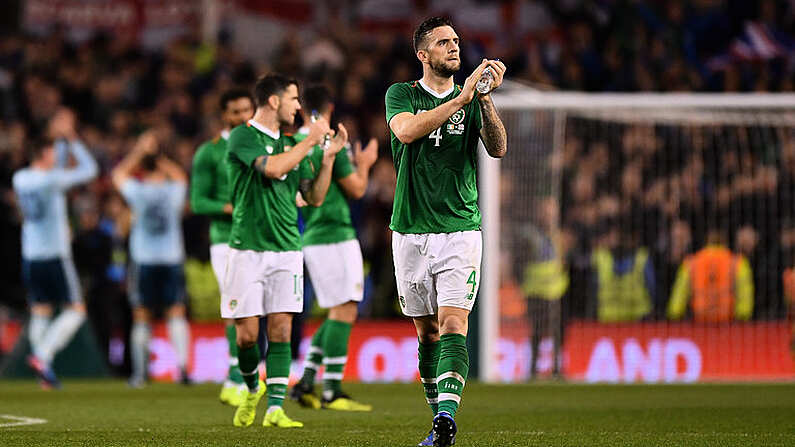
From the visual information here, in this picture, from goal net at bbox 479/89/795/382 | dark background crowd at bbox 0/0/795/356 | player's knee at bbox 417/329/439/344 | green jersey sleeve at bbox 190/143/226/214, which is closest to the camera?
player's knee at bbox 417/329/439/344

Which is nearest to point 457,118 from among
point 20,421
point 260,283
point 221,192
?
point 260,283

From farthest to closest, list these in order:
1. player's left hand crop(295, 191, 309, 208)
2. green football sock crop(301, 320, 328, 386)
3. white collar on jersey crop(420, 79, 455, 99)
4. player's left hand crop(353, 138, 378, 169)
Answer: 1. green football sock crop(301, 320, 328, 386)
2. player's left hand crop(353, 138, 378, 169)
3. player's left hand crop(295, 191, 309, 208)
4. white collar on jersey crop(420, 79, 455, 99)

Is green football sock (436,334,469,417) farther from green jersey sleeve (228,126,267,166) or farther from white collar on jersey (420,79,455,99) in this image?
green jersey sleeve (228,126,267,166)

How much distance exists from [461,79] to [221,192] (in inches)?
323

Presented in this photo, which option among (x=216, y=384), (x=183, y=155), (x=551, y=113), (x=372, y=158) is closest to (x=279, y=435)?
(x=372, y=158)

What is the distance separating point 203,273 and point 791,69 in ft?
27.7

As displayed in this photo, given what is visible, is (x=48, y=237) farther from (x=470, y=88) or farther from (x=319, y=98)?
(x=470, y=88)

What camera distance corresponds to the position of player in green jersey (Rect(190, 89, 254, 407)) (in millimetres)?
11250

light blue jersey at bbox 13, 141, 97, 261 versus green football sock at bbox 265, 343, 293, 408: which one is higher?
light blue jersey at bbox 13, 141, 97, 261

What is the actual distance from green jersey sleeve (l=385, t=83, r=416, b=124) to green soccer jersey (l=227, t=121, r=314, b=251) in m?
1.42

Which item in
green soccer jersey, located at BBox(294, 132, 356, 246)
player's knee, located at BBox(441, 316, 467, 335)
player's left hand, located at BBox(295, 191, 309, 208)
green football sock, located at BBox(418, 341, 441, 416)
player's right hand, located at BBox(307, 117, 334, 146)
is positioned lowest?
green football sock, located at BBox(418, 341, 441, 416)

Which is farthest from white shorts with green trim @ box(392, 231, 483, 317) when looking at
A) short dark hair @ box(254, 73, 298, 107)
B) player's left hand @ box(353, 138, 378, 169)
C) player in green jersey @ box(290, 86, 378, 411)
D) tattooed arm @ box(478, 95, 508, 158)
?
player in green jersey @ box(290, 86, 378, 411)

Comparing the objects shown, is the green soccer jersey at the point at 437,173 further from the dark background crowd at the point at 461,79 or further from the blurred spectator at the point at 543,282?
the dark background crowd at the point at 461,79

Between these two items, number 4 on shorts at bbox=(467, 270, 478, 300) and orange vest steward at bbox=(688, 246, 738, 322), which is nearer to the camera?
number 4 on shorts at bbox=(467, 270, 478, 300)
